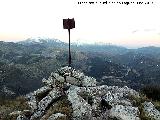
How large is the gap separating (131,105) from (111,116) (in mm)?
2704

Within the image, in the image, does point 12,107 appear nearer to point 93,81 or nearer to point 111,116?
point 93,81

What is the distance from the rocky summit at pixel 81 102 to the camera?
2112 cm

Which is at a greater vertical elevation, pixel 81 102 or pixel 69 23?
pixel 69 23

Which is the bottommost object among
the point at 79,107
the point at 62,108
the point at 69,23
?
the point at 62,108

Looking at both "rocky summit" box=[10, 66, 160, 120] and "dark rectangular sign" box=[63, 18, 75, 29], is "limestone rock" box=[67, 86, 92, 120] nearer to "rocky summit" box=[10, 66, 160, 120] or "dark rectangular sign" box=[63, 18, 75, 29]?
"rocky summit" box=[10, 66, 160, 120]

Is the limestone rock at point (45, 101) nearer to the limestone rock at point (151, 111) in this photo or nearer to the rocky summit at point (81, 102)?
the rocky summit at point (81, 102)

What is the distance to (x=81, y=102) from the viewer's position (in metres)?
22.2

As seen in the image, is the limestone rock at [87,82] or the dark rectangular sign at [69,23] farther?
the dark rectangular sign at [69,23]

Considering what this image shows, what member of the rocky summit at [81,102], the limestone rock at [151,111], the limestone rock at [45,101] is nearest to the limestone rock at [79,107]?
the rocky summit at [81,102]

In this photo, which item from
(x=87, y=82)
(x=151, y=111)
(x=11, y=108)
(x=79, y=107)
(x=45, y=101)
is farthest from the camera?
(x=87, y=82)

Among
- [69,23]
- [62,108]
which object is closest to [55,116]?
[62,108]

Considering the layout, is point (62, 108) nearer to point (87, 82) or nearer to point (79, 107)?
point (79, 107)

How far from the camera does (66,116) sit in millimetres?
20875

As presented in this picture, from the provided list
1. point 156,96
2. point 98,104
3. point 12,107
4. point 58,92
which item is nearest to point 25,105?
point 12,107
